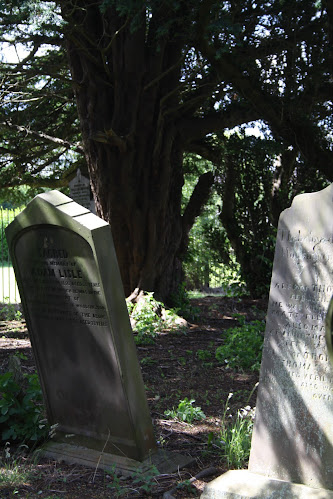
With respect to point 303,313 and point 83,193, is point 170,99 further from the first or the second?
point 303,313

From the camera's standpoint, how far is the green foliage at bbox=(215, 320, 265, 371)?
→ 6301mm

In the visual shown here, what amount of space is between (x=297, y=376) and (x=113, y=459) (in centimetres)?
145

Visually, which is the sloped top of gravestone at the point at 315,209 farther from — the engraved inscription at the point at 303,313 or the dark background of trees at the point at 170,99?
the dark background of trees at the point at 170,99

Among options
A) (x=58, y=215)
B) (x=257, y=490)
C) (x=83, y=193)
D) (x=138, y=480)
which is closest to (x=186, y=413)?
(x=138, y=480)

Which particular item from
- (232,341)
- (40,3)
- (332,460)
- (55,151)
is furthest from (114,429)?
(55,151)

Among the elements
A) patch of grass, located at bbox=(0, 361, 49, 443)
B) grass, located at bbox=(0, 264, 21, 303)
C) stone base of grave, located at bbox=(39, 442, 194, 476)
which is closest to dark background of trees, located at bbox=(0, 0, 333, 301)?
grass, located at bbox=(0, 264, 21, 303)

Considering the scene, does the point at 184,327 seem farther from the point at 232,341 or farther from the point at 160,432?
the point at 160,432

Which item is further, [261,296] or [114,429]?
[261,296]

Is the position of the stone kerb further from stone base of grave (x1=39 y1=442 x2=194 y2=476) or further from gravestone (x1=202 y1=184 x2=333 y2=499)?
gravestone (x1=202 y1=184 x2=333 y2=499)

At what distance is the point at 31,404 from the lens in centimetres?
425

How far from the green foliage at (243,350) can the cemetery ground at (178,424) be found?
0.06 feet

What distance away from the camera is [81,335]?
3941 mm

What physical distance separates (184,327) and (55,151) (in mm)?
7377

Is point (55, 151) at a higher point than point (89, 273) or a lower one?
higher
